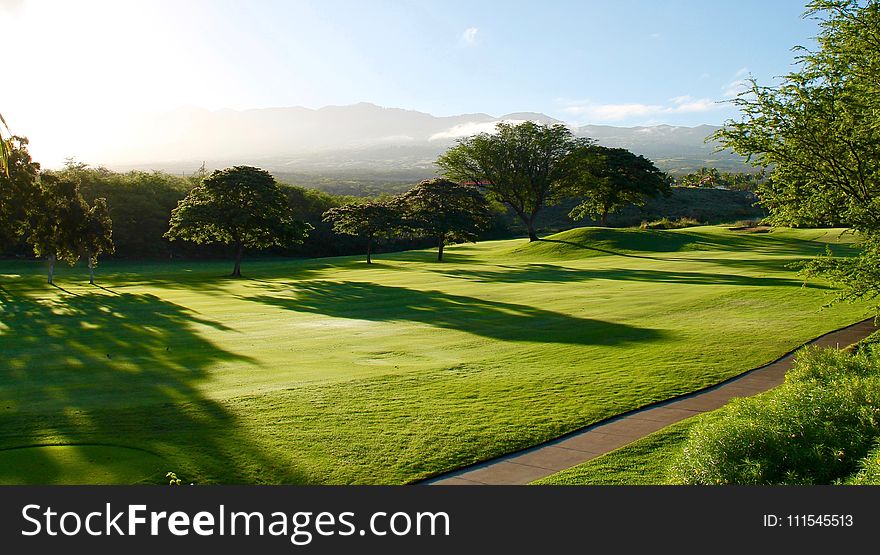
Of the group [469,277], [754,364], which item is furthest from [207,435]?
[469,277]

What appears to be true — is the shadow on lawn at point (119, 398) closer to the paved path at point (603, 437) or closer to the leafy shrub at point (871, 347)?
the paved path at point (603, 437)

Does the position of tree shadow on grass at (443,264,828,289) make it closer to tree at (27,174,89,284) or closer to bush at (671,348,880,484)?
bush at (671,348,880,484)

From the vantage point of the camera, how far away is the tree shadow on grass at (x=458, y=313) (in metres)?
21.0

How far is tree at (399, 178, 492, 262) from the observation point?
197 feet

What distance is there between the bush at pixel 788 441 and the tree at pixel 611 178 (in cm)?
6295

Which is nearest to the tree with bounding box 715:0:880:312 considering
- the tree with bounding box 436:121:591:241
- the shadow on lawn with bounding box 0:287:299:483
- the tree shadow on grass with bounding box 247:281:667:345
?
the tree shadow on grass with bounding box 247:281:667:345

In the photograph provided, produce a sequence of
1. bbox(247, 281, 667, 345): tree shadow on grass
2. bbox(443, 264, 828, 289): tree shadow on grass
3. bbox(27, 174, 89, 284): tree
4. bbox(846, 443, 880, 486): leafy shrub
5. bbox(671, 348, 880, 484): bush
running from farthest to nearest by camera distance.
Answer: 1. bbox(27, 174, 89, 284): tree
2. bbox(443, 264, 828, 289): tree shadow on grass
3. bbox(247, 281, 667, 345): tree shadow on grass
4. bbox(671, 348, 880, 484): bush
5. bbox(846, 443, 880, 486): leafy shrub

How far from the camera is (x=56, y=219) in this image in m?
44.4

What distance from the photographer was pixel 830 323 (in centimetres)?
2134

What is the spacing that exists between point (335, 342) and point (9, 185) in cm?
3148

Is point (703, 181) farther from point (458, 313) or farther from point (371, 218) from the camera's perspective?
point (458, 313)

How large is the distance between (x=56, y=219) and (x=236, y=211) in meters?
12.1

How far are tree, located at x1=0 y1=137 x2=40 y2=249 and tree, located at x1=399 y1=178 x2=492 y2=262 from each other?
28290mm

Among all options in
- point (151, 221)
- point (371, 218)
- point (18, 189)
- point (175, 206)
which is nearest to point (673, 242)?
point (371, 218)
